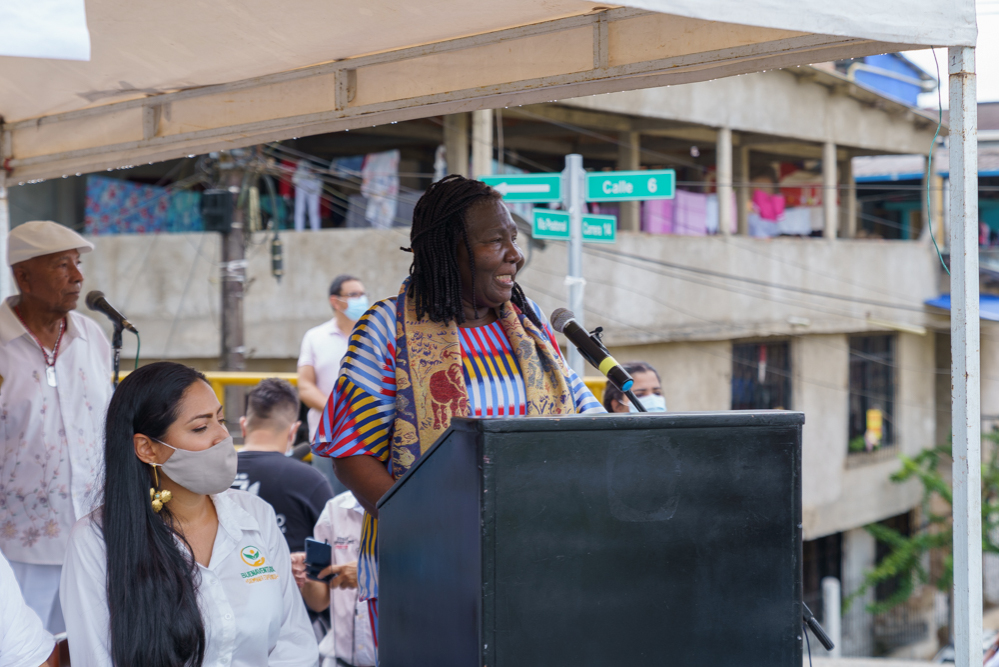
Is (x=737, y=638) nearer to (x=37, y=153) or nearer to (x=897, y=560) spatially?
(x=37, y=153)

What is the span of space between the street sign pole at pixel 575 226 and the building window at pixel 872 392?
14.8m

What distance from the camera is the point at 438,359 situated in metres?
2.27

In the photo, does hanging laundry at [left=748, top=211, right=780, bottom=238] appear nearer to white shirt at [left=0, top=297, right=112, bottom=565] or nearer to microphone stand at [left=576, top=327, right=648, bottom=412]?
white shirt at [left=0, top=297, right=112, bottom=565]

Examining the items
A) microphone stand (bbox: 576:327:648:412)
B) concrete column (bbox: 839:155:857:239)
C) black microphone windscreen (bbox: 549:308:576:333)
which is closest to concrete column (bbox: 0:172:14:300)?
black microphone windscreen (bbox: 549:308:576:333)

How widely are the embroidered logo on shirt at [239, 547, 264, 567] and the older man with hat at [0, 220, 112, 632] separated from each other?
38.8 inches

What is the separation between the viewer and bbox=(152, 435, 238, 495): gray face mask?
242cm

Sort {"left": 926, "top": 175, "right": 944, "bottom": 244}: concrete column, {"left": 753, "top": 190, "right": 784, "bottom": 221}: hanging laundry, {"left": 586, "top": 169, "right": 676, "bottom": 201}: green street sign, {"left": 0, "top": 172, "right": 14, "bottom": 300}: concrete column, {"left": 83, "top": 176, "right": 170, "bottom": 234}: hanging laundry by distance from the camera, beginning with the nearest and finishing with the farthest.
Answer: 1. {"left": 0, "top": 172, "right": 14, "bottom": 300}: concrete column
2. {"left": 586, "top": 169, "right": 676, "bottom": 201}: green street sign
3. {"left": 83, "top": 176, "right": 170, "bottom": 234}: hanging laundry
4. {"left": 753, "top": 190, "right": 784, "bottom": 221}: hanging laundry
5. {"left": 926, "top": 175, "right": 944, "bottom": 244}: concrete column

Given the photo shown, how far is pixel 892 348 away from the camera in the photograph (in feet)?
68.5

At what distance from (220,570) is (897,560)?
17.4m

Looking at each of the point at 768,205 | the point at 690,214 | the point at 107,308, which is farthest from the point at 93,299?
the point at 768,205

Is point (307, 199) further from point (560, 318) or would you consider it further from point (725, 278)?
point (560, 318)

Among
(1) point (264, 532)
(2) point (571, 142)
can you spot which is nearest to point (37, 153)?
Result: (1) point (264, 532)

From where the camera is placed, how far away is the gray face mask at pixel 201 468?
2.42m

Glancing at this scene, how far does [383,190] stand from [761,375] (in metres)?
8.08
